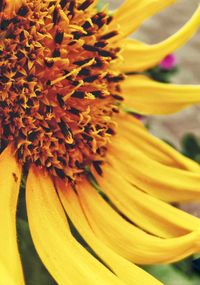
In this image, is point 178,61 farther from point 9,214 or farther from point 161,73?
point 9,214

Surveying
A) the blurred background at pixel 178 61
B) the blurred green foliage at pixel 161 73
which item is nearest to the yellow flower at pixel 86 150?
the blurred green foliage at pixel 161 73

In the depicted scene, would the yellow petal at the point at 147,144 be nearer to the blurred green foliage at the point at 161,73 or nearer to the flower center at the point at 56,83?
the flower center at the point at 56,83

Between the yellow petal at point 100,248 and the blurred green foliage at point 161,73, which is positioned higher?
the yellow petal at point 100,248

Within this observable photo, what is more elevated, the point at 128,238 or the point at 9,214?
the point at 9,214

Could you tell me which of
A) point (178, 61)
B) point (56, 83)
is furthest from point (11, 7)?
point (178, 61)

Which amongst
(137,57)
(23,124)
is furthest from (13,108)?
(137,57)

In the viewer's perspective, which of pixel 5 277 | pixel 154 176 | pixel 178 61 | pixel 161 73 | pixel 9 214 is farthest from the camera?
pixel 178 61
